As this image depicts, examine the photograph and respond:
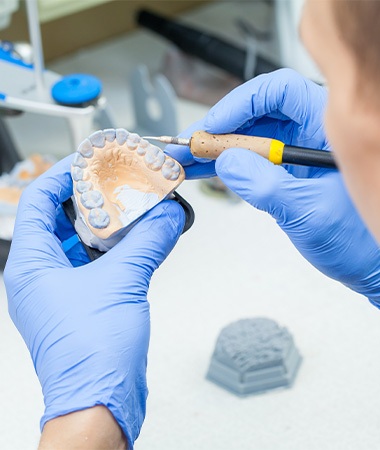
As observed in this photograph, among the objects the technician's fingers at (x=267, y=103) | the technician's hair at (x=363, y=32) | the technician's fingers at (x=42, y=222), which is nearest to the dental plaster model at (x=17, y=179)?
the technician's fingers at (x=42, y=222)

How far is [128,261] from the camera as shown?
0.72 meters

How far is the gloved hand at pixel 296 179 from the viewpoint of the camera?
28.3 inches

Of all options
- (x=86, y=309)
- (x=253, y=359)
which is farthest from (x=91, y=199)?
(x=253, y=359)

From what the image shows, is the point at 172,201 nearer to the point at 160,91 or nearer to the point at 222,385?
the point at 222,385

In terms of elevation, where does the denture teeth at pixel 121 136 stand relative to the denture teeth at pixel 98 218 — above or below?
above

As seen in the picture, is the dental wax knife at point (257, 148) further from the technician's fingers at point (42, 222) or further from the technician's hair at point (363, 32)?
the technician's hair at point (363, 32)

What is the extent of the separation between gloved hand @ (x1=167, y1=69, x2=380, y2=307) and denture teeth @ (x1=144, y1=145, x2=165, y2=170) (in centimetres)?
4

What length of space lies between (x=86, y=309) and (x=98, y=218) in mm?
103

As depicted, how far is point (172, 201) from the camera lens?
790 millimetres

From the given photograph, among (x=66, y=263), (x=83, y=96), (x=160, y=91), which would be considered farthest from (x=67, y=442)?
(x=160, y=91)

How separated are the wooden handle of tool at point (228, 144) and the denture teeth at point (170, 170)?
0.14ft

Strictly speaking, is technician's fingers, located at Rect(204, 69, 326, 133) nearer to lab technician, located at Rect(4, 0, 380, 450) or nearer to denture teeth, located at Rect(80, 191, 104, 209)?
lab technician, located at Rect(4, 0, 380, 450)

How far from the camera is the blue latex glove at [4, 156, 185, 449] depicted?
2.12 feet

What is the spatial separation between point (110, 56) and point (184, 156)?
1.03 m
